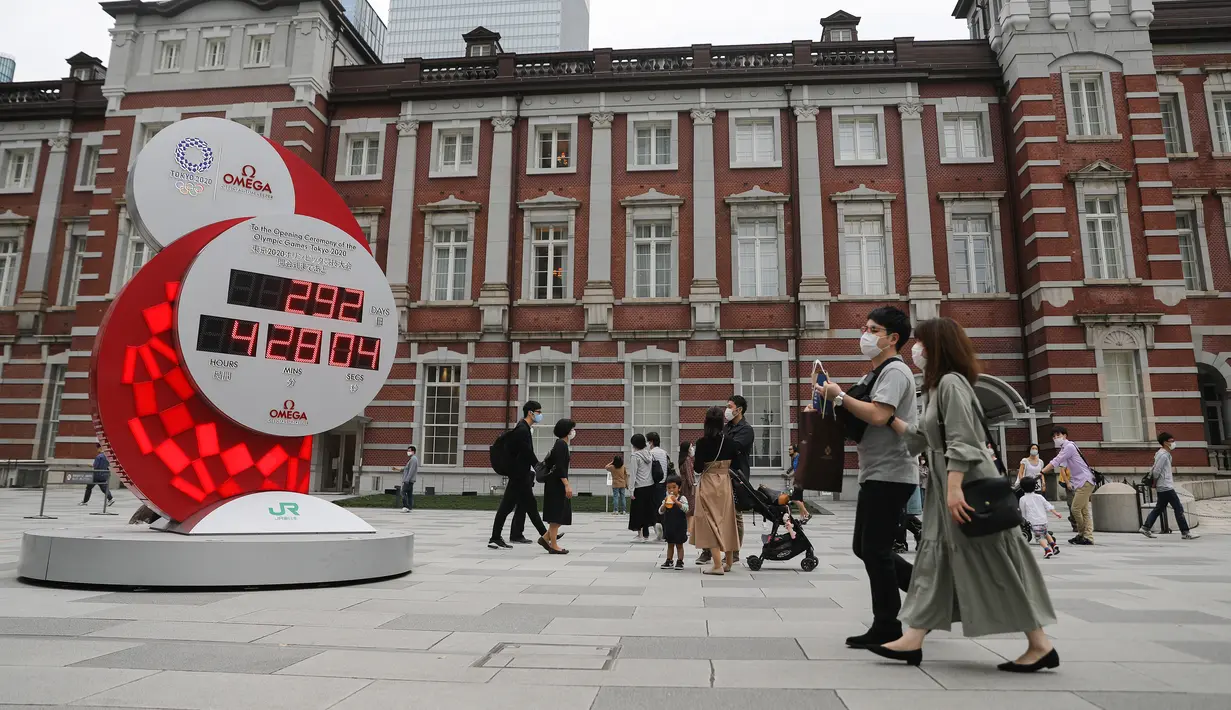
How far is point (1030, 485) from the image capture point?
946cm

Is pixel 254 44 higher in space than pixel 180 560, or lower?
higher

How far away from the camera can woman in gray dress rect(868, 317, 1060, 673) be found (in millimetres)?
3773

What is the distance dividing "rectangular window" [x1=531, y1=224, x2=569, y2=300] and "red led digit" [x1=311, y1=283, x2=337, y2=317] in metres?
14.7

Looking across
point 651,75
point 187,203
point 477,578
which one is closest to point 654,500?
point 477,578

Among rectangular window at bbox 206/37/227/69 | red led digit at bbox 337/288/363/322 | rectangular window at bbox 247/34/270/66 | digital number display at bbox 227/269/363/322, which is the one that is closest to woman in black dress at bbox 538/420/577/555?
red led digit at bbox 337/288/363/322

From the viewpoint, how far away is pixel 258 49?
2467 cm

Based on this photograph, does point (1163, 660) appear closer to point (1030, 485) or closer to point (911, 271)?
point (1030, 485)

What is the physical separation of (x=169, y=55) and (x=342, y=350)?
902 inches

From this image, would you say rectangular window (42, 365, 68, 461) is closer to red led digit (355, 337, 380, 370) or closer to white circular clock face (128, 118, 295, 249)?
white circular clock face (128, 118, 295, 249)

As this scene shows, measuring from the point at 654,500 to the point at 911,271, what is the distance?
44.6ft

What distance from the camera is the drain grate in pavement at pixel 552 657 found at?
13.0ft

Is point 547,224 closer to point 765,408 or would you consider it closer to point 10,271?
point 765,408

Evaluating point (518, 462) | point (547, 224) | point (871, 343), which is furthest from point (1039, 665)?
point (547, 224)

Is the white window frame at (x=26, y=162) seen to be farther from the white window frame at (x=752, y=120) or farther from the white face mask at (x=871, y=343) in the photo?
the white face mask at (x=871, y=343)
